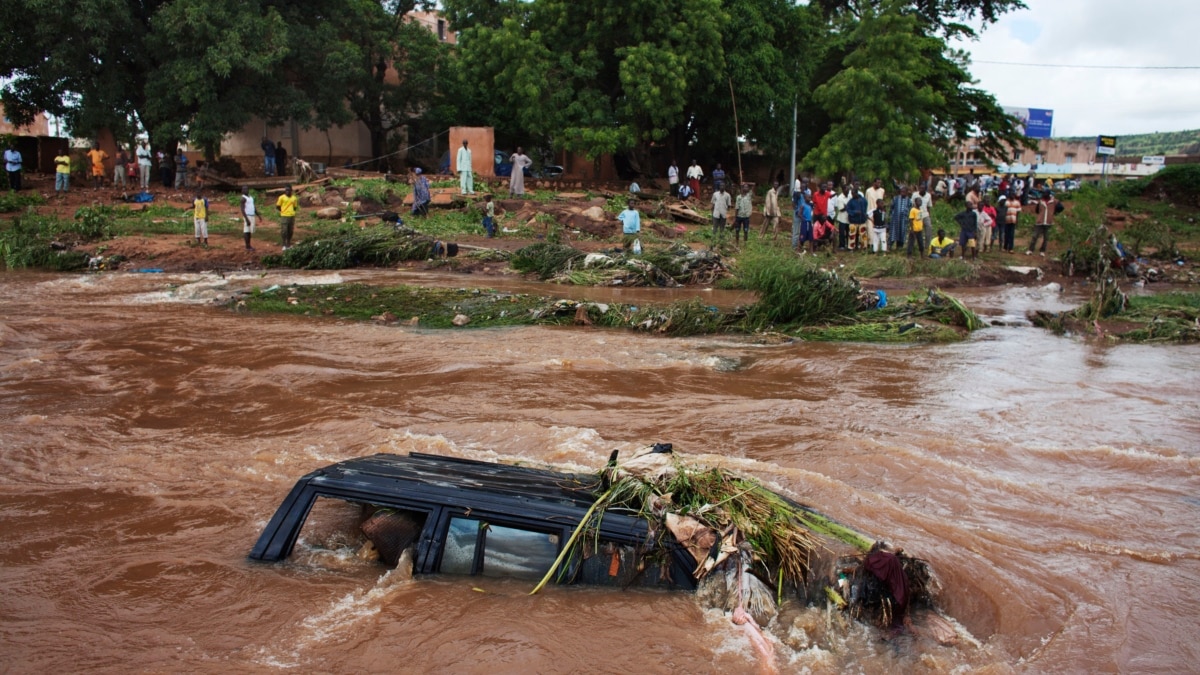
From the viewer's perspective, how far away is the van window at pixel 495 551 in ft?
16.3

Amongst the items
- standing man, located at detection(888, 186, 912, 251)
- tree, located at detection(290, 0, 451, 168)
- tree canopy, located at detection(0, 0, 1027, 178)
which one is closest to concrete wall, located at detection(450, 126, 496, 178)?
tree canopy, located at detection(0, 0, 1027, 178)

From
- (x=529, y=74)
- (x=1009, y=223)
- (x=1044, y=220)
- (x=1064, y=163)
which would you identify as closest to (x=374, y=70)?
(x=529, y=74)

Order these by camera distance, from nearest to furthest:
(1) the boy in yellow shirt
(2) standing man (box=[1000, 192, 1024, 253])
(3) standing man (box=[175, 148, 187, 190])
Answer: (1) the boy in yellow shirt → (2) standing man (box=[1000, 192, 1024, 253]) → (3) standing man (box=[175, 148, 187, 190])

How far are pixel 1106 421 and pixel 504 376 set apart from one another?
6.65 m

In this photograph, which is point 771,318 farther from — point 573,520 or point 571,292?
point 573,520

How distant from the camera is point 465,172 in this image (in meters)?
24.7

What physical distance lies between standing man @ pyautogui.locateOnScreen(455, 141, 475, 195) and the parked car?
2006 cm

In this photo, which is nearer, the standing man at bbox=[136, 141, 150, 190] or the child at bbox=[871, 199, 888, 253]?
the child at bbox=[871, 199, 888, 253]

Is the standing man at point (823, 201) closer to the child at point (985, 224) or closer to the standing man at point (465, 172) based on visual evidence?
the child at point (985, 224)

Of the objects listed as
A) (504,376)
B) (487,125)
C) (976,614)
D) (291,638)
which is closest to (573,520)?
(291,638)

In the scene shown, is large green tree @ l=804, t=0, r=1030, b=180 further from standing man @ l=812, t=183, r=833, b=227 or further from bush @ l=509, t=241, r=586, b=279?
bush @ l=509, t=241, r=586, b=279

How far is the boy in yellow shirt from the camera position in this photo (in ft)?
66.9

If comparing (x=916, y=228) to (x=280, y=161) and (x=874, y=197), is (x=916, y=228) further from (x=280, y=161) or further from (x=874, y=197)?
(x=280, y=161)

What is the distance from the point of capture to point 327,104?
27219mm
